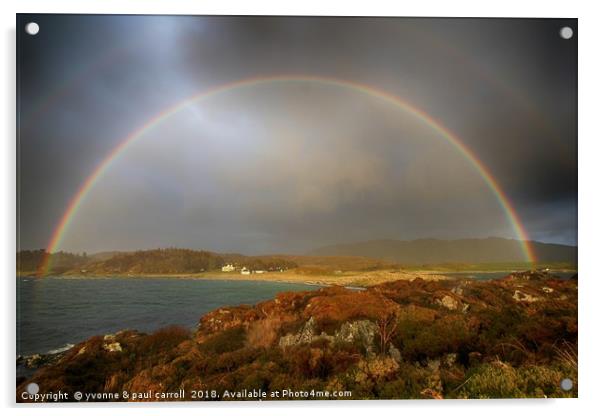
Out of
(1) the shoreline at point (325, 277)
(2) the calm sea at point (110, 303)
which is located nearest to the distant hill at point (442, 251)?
(1) the shoreline at point (325, 277)

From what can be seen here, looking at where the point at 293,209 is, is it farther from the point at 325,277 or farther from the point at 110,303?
the point at 110,303

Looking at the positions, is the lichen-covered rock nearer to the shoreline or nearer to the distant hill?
the shoreline

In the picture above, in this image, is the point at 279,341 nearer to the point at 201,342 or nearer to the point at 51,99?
the point at 201,342

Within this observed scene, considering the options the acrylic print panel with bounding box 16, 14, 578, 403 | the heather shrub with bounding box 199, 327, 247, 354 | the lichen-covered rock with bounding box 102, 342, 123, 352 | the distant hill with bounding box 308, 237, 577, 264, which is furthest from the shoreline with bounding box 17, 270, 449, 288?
the lichen-covered rock with bounding box 102, 342, 123, 352

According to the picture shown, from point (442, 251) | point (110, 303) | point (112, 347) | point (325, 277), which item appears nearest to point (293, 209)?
point (325, 277)

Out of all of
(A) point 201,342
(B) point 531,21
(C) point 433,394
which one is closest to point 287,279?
(A) point 201,342

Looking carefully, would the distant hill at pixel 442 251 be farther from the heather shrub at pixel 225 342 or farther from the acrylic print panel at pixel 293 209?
the heather shrub at pixel 225 342
